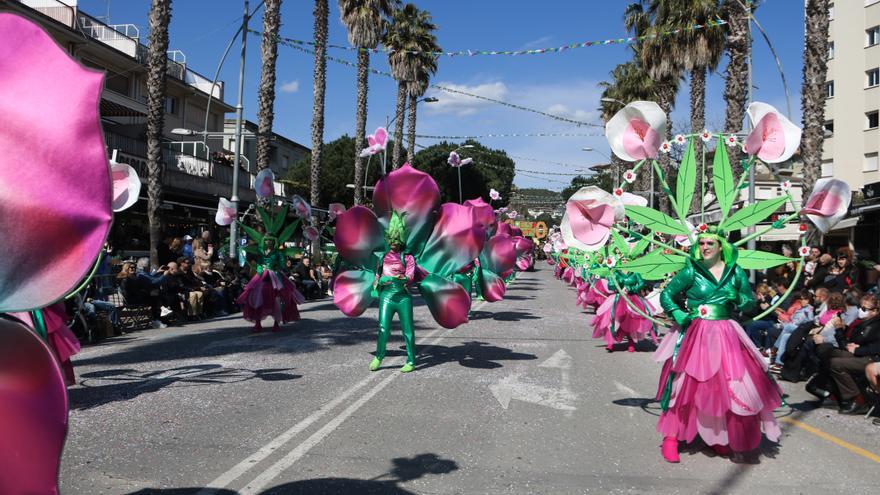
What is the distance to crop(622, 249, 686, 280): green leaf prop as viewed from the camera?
5.84 m

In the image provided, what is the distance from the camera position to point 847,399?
694cm

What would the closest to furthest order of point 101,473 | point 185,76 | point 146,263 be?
point 101,473 → point 146,263 → point 185,76

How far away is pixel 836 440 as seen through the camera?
5781mm

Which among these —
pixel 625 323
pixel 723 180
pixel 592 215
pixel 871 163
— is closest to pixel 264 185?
pixel 625 323

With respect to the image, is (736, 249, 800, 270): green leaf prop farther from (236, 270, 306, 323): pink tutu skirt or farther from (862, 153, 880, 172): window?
(862, 153, 880, 172): window

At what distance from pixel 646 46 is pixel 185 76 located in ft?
72.1

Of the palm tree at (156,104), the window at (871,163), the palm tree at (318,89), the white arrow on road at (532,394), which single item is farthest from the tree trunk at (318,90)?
the window at (871,163)

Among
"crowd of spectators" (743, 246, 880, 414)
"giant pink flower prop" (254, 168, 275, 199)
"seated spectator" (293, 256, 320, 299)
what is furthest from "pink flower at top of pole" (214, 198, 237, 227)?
"crowd of spectators" (743, 246, 880, 414)

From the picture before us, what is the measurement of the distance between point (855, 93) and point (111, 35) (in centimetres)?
3394

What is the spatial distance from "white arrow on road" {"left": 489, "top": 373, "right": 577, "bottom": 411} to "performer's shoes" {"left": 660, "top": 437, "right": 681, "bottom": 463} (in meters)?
1.61

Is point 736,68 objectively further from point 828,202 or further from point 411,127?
point 411,127

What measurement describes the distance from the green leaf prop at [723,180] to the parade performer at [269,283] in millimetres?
7684

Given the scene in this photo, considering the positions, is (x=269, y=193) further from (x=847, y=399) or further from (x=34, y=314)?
(x=847, y=399)

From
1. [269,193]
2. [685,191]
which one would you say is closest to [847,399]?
[685,191]
